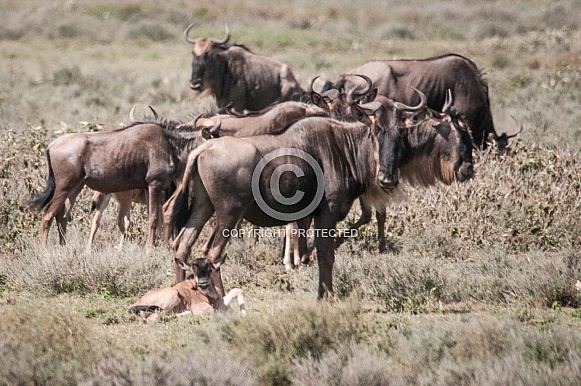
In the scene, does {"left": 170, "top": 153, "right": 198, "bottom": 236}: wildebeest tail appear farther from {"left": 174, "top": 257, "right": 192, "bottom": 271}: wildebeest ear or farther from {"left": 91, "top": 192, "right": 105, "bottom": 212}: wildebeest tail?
{"left": 91, "top": 192, "right": 105, "bottom": 212}: wildebeest tail

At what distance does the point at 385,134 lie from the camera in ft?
28.3

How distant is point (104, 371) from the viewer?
20.9 ft

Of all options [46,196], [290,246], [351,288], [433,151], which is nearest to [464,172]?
[433,151]

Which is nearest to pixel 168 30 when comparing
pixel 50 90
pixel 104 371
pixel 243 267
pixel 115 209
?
pixel 50 90

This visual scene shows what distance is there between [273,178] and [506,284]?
2583 millimetres

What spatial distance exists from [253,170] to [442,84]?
23.8ft

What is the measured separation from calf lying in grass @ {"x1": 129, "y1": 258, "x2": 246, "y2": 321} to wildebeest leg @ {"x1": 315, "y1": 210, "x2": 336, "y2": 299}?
79 centimetres

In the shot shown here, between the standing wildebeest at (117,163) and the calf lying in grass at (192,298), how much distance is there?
226cm

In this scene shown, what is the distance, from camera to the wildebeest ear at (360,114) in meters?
8.75

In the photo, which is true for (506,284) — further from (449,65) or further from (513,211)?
(449,65)

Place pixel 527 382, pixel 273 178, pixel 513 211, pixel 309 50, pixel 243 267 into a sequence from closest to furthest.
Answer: pixel 527 382 → pixel 273 178 → pixel 243 267 → pixel 513 211 → pixel 309 50

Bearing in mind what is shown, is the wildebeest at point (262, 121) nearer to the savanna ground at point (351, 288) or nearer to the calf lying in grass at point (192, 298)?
the savanna ground at point (351, 288)

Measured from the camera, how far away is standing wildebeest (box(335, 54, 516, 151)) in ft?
48.2

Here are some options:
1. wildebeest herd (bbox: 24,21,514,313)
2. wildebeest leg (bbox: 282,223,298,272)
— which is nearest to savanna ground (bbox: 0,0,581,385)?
wildebeest leg (bbox: 282,223,298,272)
